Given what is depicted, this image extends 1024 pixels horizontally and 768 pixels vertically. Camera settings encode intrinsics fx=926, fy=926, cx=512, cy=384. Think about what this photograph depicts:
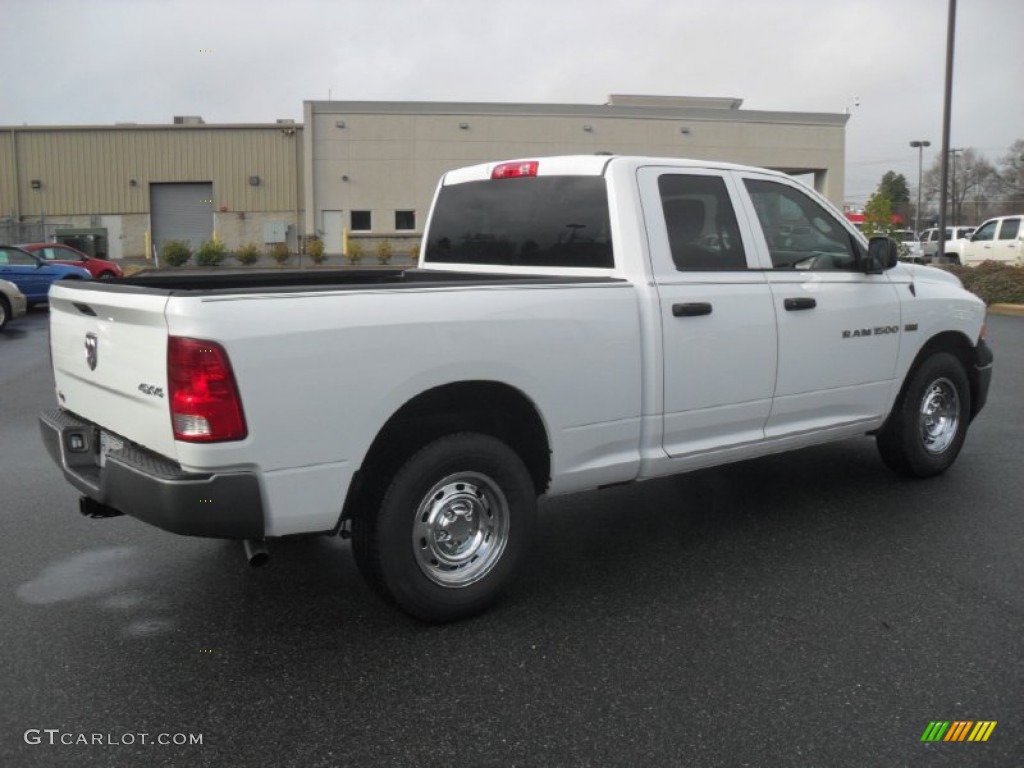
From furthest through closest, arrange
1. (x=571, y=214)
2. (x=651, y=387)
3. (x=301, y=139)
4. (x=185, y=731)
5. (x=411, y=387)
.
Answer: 1. (x=301, y=139)
2. (x=571, y=214)
3. (x=651, y=387)
4. (x=411, y=387)
5. (x=185, y=731)

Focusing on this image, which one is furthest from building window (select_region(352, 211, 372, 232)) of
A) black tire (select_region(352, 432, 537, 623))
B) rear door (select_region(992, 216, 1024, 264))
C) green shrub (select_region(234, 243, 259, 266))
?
black tire (select_region(352, 432, 537, 623))

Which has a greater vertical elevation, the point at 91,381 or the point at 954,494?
the point at 91,381

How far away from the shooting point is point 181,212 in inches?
1720

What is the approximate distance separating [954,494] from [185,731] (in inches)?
186

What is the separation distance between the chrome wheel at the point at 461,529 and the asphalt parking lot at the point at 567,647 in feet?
0.78

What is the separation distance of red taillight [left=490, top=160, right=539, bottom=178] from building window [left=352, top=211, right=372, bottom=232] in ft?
127

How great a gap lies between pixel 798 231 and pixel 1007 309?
1596 centimetres

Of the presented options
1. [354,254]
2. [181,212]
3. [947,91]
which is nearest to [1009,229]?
[947,91]

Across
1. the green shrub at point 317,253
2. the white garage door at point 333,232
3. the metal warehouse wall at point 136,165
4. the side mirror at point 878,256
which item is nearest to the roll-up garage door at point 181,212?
the metal warehouse wall at point 136,165

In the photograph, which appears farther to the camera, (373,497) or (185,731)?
(373,497)

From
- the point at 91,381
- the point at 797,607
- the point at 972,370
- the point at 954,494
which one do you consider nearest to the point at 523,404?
the point at 797,607

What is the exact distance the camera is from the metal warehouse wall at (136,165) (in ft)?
141

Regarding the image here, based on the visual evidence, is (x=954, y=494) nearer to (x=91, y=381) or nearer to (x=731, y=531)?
(x=731, y=531)

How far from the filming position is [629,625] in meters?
3.88
